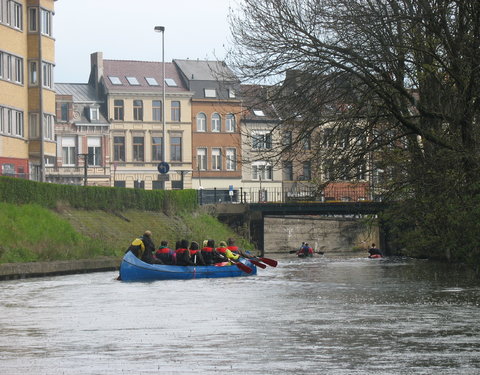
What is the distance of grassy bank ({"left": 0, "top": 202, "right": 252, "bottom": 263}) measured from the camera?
4188 cm

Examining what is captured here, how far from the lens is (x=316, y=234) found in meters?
83.5

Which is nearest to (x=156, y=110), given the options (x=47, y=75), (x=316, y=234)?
(x=316, y=234)

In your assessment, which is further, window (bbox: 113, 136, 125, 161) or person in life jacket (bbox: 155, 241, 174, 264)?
window (bbox: 113, 136, 125, 161)

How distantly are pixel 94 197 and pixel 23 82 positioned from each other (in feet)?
23.3

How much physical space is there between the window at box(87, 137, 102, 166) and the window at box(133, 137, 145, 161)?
12.8 ft

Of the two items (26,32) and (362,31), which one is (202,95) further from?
(362,31)

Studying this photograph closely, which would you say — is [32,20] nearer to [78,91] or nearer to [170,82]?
[78,91]

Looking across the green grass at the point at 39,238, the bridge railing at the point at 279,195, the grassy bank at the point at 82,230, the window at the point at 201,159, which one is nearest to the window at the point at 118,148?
the window at the point at 201,159

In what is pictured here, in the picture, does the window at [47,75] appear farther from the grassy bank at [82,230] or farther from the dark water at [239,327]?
the dark water at [239,327]

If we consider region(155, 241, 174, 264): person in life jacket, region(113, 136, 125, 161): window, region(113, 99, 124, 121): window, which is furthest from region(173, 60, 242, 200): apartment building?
region(155, 241, 174, 264): person in life jacket

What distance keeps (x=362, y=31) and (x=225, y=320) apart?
29.9ft

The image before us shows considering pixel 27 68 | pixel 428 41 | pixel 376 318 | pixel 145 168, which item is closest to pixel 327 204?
pixel 27 68

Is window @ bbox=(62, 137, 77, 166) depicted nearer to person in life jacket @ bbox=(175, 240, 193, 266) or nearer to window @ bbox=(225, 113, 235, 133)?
window @ bbox=(225, 113, 235, 133)

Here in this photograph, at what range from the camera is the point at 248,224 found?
7050 cm
